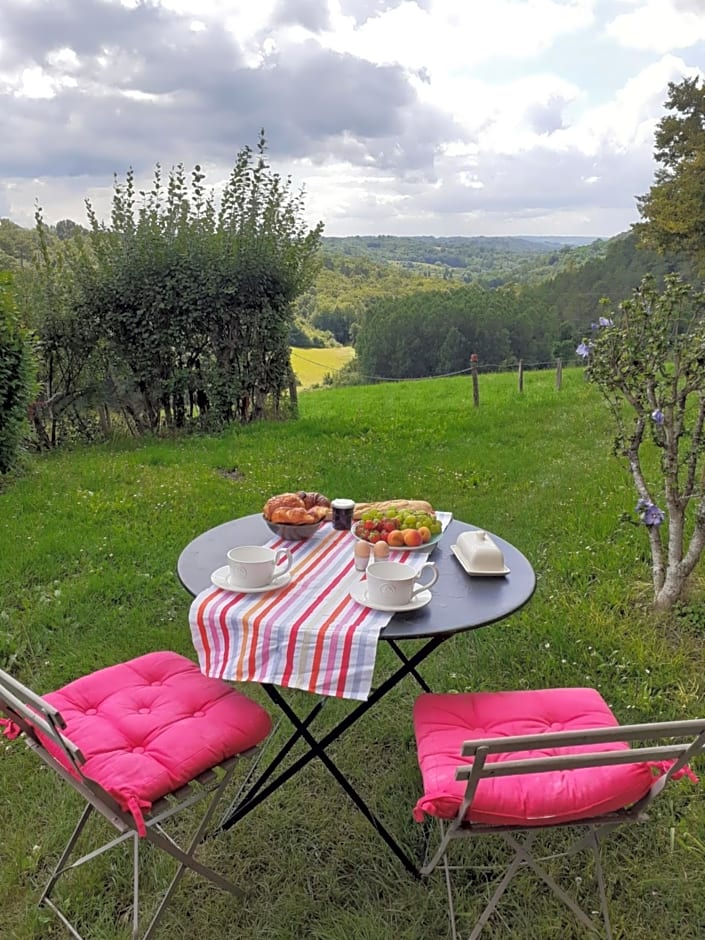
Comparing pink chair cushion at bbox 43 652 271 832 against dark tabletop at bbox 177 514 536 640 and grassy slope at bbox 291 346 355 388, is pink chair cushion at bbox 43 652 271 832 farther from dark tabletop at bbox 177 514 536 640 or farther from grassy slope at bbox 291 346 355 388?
grassy slope at bbox 291 346 355 388

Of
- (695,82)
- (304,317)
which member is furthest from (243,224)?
(695,82)

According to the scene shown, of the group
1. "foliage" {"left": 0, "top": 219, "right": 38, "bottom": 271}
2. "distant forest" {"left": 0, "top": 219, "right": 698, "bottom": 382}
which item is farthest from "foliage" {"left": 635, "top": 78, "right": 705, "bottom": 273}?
"foliage" {"left": 0, "top": 219, "right": 38, "bottom": 271}

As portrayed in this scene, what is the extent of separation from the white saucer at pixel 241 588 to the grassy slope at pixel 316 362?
782cm

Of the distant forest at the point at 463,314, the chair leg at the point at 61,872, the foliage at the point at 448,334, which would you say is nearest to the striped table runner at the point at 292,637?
the chair leg at the point at 61,872

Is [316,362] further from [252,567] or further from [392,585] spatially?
[392,585]

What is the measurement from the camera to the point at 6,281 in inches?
242

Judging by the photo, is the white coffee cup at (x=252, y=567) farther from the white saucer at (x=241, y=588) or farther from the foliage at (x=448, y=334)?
the foliage at (x=448, y=334)

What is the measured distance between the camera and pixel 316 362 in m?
14.6

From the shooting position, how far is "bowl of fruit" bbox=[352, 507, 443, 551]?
86.1 inches

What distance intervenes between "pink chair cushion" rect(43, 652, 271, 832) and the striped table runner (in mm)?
174

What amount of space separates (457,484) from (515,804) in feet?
14.6

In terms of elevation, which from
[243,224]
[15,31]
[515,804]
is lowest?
[515,804]

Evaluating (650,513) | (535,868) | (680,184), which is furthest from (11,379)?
(680,184)

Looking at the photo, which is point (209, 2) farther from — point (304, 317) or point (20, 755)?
point (20, 755)
